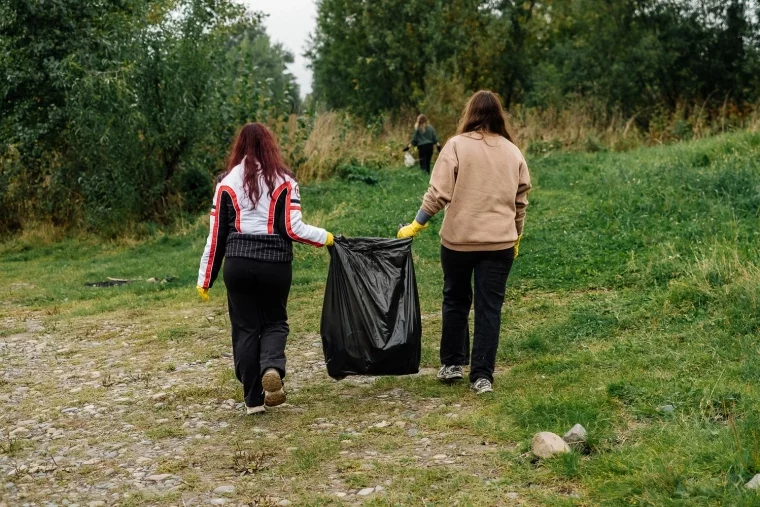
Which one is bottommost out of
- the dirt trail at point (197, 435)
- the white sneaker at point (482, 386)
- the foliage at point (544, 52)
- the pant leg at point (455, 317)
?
the dirt trail at point (197, 435)

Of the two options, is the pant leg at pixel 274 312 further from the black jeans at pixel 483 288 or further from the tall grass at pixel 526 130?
the tall grass at pixel 526 130

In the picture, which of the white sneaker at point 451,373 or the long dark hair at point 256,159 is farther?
the white sneaker at point 451,373

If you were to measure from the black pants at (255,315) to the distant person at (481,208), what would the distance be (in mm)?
951

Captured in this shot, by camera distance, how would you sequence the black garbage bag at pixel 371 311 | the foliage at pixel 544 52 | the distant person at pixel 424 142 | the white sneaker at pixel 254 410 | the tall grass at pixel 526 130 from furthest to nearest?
the foliage at pixel 544 52, the distant person at pixel 424 142, the tall grass at pixel 526 130, the black garbage bag at pixel 371 311, the white sneaker at pixel 254 410

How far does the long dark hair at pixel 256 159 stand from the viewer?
5434 millimetres

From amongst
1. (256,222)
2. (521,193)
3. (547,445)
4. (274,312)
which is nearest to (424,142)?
(521,193)

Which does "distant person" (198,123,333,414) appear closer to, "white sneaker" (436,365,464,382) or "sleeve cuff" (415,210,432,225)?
"sleeve cuff" (415,210,432,225)

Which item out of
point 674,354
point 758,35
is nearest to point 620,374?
point 674,354

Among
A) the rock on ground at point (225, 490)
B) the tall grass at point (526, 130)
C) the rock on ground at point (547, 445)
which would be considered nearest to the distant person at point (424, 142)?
the tall grass at point (526, 130)

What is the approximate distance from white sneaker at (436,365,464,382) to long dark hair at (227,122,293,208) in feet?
5.55

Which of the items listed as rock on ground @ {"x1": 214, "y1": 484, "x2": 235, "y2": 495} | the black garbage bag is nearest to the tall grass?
the black garbage bag

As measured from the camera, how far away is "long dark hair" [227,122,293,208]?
214 inches

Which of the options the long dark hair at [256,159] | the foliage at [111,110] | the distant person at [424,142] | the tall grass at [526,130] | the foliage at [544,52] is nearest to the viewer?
the long dark hair at [256,159]

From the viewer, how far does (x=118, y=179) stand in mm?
15414
